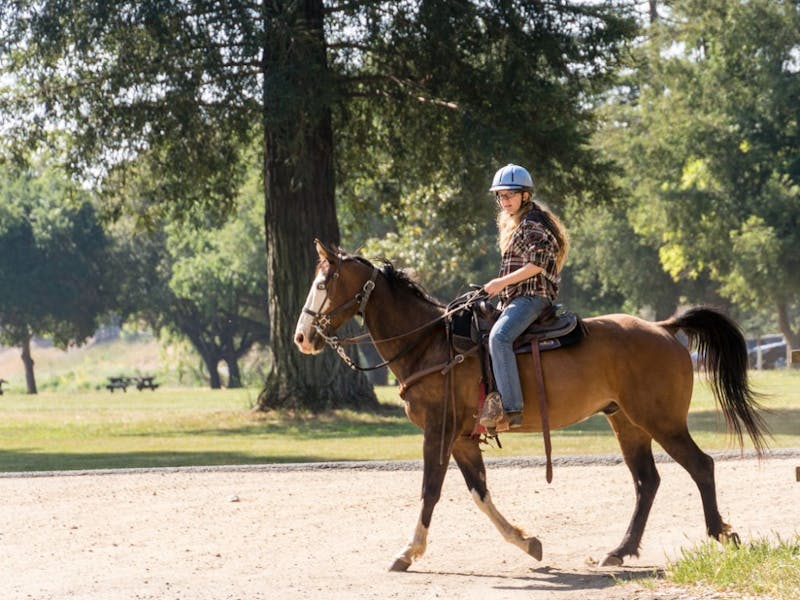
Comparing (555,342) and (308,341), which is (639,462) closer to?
(555,342)

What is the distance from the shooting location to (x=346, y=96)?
90.4 ft

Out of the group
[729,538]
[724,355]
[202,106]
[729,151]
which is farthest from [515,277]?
[729,151]

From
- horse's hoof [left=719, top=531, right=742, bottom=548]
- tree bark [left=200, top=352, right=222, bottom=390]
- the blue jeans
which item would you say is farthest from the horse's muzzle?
tree bark [left=200, top=352, right=222, bottom=390]

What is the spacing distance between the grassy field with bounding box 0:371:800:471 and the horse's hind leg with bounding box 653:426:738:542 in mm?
5964

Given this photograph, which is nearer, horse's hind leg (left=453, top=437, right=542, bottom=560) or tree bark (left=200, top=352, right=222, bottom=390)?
horse's hind leg (left=453, top=437, right=542, bottom=560)

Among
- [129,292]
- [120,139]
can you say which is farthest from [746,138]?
[129,292]

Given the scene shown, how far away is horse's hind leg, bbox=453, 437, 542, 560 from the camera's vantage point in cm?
970

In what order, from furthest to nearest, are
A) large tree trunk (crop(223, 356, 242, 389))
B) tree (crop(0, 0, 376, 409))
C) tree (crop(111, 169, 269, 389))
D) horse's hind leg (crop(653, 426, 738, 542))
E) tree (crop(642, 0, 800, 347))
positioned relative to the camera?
large tree trunk (crop(223, 356, 242, 389))
tree (crop(111, 169, 269, 389))
tree (crop(642, 0, 800, 347))
tree (crop(0, 0, 376, 409))
horse's hind leg (crop(653, 426, 738, 542))

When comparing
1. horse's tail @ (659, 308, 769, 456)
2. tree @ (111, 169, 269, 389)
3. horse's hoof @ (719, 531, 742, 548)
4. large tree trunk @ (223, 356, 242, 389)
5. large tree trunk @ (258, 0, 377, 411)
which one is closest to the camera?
horse's hoof @ (719, 531, 742, 548)

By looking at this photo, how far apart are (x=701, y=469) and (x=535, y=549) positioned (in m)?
1.26

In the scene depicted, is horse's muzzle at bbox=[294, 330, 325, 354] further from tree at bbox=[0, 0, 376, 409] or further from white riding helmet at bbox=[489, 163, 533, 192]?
tree at bbox=[0, 0, 376, 409]

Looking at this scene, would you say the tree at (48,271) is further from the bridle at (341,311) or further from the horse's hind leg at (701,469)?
the horse's hind leg at (701,469)

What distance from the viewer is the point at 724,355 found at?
34.0ft

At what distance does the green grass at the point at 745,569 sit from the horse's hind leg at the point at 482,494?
1195mm
